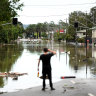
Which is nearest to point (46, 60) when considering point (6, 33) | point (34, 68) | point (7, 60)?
point (34, 68)

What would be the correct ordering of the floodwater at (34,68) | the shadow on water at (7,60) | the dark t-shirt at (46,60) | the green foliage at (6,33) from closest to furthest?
the dark t-shirt at (46,60)
the floodwater at (34,68)
the shadow on water at (7,60)
the green foliage at (6,33)

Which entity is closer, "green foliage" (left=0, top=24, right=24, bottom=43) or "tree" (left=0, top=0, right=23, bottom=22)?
"tree" (left=0, top=0, right=23, bottom=22)

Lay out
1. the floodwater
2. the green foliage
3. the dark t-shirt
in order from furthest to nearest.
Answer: the green foliage → the floodwater → the dark t-shirt

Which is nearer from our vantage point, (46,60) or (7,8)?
(46,60)

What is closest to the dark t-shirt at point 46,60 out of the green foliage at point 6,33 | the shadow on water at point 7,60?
the shadow on water at point 7,60

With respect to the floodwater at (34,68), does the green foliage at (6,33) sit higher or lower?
higher

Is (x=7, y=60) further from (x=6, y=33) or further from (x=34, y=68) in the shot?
(x=6, y=33)

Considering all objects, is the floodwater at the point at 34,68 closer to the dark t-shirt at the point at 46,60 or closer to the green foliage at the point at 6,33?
the dark t-shirt at the point at 46,60

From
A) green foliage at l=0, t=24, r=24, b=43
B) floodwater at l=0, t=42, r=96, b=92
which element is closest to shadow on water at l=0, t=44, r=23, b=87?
floodwater at l=0, t=42, r=96, b=92

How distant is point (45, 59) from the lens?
1205 centimetres

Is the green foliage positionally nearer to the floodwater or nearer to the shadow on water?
the shadow on water

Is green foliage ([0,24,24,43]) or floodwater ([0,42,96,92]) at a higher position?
green foliage ([0,24,24,43])

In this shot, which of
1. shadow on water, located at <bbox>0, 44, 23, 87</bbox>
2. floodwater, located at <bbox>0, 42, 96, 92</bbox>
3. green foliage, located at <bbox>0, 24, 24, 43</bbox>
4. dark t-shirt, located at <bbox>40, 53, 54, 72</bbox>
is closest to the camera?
dark t-shirt, located at <bbox>40, 53, 54, 72</bbox>

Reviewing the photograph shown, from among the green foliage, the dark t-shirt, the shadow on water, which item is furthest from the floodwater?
the green foliage
